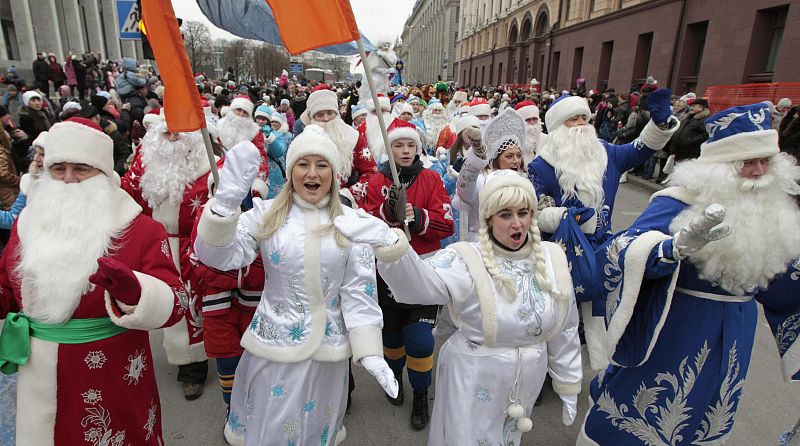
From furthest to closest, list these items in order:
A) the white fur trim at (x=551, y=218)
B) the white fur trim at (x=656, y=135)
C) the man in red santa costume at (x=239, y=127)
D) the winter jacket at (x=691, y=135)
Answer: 1. the winter jacket at (x=691, y=135)
2. the man in red santa costume at (x=239, y=127)
3. the white fur trim at (x=656, y=135)
4. the white fur trim at (x=551, y=218)

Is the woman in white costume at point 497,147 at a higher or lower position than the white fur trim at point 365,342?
higher

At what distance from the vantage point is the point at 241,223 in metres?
2.24

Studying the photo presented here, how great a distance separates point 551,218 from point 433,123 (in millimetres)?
6592

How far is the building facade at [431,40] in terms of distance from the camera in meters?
71.3

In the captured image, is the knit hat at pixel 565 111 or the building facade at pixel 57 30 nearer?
the knit hat at pixel 565 111

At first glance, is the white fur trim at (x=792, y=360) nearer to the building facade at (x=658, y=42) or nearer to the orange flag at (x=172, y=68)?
the orange flag at (x=172, y=68)

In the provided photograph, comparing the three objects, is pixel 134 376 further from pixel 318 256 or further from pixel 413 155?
pixel 413 155

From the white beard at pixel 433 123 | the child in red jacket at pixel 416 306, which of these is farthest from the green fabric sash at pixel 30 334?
the white beard at pixel 433 123

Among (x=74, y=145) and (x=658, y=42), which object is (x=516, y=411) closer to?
(x=74, y=145)

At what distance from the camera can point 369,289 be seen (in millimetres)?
2275

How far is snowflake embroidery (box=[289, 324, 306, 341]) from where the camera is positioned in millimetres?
2207

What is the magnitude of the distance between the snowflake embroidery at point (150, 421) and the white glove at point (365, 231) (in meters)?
1.51

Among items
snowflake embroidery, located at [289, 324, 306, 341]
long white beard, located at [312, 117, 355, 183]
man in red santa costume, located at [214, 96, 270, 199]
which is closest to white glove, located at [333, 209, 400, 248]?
snowflake embroidery, located at [289, 324, 306, 341]

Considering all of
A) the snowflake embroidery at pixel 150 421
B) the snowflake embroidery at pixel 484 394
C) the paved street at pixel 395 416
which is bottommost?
the paved street at pixel 395 416
